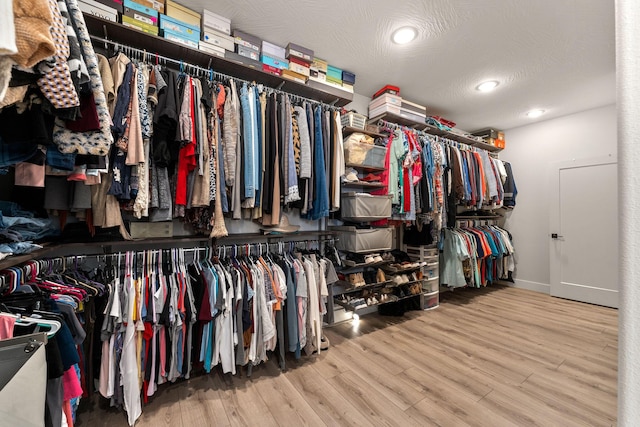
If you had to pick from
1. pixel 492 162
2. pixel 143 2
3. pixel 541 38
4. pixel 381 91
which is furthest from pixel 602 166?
pixel 143 2

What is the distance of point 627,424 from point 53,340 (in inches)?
56.2

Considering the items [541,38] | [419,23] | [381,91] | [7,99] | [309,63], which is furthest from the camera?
[381,91]

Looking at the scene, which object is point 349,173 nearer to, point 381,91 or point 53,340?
point 381,91

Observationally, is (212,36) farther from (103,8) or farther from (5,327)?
(5,327)

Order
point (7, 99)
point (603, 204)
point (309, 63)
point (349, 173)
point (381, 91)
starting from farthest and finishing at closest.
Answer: point (603, 204) < point (381, 91) < point (349, 173) < point (309, 63) < point (7, 99)

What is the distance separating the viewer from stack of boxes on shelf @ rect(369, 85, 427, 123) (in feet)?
9.20

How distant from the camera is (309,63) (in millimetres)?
2252

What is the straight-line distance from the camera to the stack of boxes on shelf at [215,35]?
1808 mm

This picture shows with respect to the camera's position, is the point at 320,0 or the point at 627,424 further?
the point at 320,0

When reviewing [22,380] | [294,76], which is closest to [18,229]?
[22,380]

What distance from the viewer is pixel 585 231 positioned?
11.5ft

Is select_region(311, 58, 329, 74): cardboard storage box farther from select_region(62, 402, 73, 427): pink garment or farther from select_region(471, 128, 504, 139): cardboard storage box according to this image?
select_region(471, 128, 504, 139): cardboard storage box

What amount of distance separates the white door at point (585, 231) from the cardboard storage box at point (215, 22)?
15.3 ft

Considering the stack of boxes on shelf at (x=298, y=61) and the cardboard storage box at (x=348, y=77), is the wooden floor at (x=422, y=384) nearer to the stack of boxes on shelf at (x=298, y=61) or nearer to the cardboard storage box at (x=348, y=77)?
the stack of boxes on shelf at (x=298, y=61)
